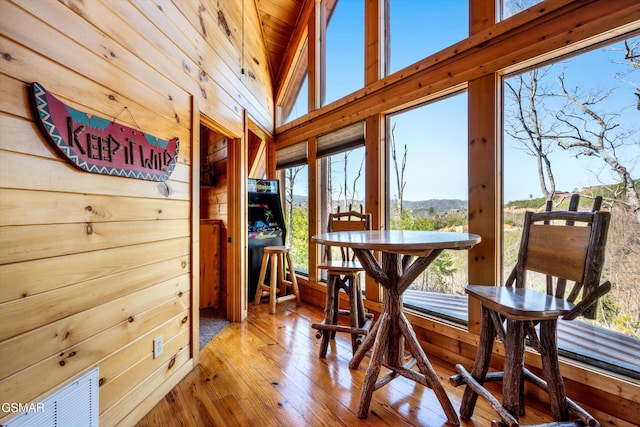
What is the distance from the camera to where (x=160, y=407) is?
1.57m

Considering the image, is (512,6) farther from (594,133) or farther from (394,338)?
(394,338)

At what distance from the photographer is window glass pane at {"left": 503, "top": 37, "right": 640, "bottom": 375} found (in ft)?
4.86

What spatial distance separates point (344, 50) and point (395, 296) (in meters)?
3.00

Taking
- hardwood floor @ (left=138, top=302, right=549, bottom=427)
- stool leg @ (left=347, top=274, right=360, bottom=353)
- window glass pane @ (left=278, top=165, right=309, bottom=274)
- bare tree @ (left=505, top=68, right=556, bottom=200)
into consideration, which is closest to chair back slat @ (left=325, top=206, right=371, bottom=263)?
stool leg @ (left=347, top=274, right=360, bottom=353)

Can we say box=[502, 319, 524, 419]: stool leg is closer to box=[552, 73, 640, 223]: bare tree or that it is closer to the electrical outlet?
box=[552, 73, 640, 223]: bare tree

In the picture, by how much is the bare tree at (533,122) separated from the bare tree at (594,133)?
0.26 feet

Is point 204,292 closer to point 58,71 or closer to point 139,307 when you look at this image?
point 139,307

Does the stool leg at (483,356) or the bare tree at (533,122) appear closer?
the stool leg at (483,356)

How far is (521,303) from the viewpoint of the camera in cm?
125

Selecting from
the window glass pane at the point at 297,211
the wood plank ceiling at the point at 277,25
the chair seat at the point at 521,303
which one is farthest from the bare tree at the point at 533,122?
the wood plank ceiling at the point at 277,25

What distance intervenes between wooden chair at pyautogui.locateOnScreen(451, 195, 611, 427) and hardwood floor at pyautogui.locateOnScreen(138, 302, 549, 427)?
280 mm

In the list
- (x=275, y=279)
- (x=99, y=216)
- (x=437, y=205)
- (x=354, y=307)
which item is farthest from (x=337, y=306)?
(x=99, y=216)

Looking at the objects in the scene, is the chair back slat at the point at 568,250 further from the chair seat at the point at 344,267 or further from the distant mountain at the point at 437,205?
the chair seat at the point at 344,267

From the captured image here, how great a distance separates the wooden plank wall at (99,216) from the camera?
3.15 feet
